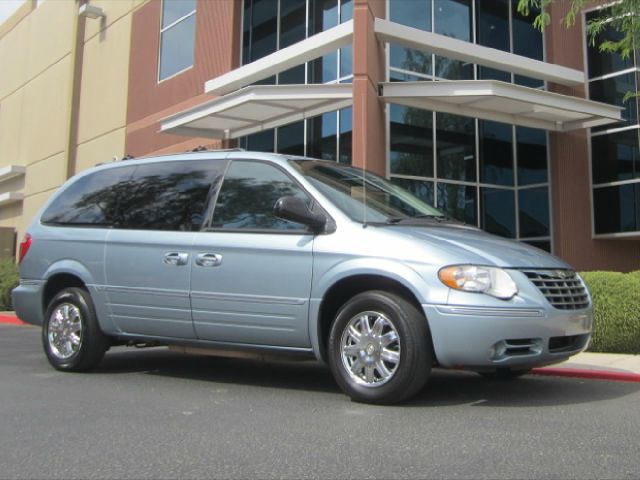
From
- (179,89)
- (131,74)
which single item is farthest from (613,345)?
(131,74)

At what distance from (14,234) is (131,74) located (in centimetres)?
1148

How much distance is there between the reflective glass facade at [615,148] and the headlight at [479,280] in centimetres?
1435

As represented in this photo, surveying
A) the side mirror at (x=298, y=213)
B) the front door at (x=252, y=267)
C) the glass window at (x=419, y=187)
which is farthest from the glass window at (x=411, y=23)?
the side mirror at (x=298, y=213)

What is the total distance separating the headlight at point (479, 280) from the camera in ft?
15.1

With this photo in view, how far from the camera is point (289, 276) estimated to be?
17.2 feet

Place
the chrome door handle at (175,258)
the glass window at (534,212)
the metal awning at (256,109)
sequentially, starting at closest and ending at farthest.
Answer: the chrome door handle at (175,258) < the metal awning at (256,109) < the glass window at (534,212)

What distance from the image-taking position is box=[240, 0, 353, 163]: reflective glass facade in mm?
17344

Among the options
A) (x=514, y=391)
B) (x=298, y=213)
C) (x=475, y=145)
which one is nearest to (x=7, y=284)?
(x=475, y=145)

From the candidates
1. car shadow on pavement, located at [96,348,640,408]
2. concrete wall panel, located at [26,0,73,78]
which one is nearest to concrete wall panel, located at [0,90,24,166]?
concrete wall panel, located at [26,0,73,78]

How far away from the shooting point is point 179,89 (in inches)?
858

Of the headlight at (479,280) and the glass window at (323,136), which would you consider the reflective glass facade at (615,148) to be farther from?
the headlight at (479,280)

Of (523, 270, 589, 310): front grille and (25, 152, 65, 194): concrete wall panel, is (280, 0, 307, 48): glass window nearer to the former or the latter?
(25, 152, 65, 194): concrete wall panel

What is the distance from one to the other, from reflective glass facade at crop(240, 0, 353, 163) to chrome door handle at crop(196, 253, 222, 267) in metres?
11.4

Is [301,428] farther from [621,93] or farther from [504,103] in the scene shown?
[621,93]
